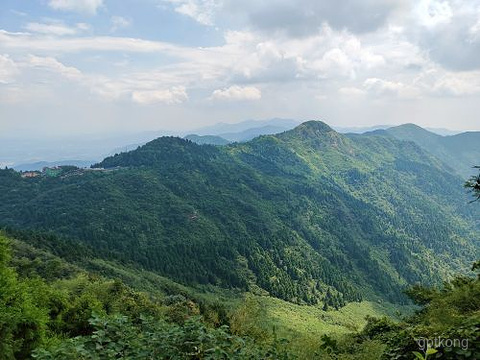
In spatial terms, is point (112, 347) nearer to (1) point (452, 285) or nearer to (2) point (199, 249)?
(1) point (452, 285)

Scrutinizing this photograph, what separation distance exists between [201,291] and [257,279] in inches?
1530

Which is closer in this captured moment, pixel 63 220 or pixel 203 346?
pixel 203 346

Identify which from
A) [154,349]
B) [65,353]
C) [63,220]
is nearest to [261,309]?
[154,349]

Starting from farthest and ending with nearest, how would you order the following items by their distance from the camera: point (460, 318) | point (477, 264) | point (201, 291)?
point (201, 291), point (477, 264), point (460, 318)

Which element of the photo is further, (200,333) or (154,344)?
(200,333)

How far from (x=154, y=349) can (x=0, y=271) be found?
19152mm

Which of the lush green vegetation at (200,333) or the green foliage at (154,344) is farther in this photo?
the lush green vegetation at (200,333)

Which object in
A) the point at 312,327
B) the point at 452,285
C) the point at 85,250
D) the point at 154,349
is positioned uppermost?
the point at 154,349

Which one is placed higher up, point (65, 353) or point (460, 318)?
point (65, 353)

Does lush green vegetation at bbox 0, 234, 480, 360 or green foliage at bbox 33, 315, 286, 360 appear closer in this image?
green foliage at bbox 33, 315, 286, 360

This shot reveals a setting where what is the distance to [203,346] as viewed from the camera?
28.6ft

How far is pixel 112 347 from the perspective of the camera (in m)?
8.28

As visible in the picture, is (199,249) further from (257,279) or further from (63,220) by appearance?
(63,220)

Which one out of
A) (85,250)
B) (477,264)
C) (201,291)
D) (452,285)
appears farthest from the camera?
(201,291)
